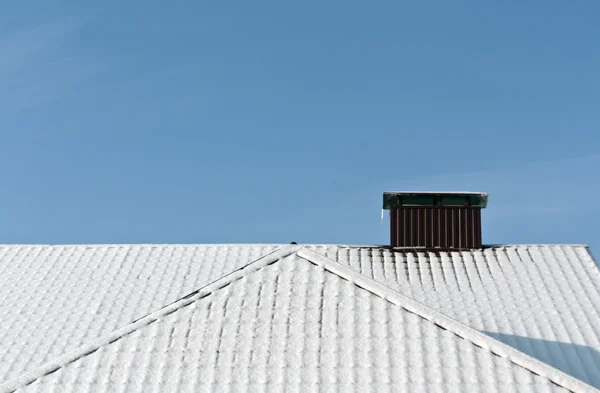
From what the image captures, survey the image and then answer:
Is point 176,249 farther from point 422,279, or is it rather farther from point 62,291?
point 422,279

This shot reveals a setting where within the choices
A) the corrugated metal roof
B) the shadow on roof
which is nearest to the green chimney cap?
the corrugated metal roof

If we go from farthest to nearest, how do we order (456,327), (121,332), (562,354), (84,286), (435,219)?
1. (435,219)
2. (84,286)
3. (562,354)
4. (121,332)
5. (456,327)

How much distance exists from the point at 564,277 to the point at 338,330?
9.13 m

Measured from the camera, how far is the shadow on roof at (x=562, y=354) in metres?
21.4

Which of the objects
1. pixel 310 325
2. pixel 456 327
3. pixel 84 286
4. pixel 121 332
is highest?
pixel 84 286

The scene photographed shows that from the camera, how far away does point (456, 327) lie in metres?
19.1

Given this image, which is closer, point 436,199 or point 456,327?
point 456,327

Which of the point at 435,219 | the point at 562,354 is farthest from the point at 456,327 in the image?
the point at 435,219

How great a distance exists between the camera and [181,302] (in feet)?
65.6

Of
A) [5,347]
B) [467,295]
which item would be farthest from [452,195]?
[5,347]

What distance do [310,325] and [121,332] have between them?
3394mm

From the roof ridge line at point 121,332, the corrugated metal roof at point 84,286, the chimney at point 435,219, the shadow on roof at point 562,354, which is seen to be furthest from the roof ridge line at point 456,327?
the chimney at point 435,219

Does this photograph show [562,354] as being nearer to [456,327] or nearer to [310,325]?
[456,327]

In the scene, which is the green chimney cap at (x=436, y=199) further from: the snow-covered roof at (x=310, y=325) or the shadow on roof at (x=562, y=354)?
the shadow on roof at (x=562, y=354)
